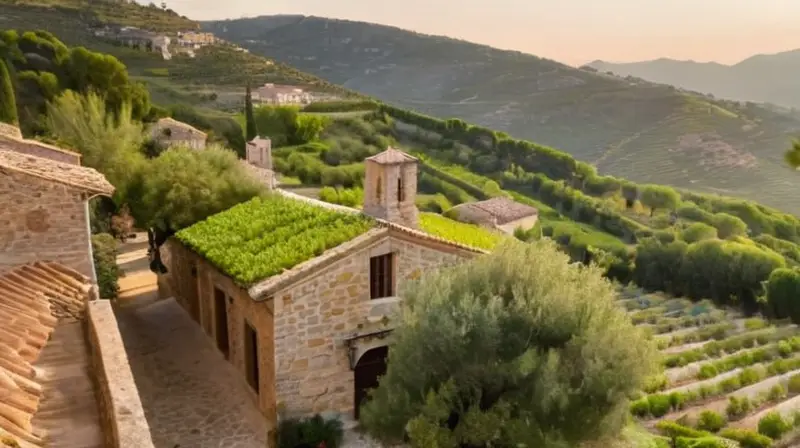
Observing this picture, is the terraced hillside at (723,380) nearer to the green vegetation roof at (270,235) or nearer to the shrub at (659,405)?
the shrub at (659,405)

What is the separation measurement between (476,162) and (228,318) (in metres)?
53.1

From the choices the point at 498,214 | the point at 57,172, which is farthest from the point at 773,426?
the point at 498,214

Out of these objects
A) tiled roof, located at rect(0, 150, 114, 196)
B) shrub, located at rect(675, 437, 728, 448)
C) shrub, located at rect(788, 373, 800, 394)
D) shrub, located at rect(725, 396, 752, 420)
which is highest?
tiled roof, located at rect(0, 150, 114, 196)

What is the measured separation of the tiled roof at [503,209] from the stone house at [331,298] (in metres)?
29.3

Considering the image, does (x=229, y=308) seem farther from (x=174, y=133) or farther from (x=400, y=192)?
(x=174, y=133)

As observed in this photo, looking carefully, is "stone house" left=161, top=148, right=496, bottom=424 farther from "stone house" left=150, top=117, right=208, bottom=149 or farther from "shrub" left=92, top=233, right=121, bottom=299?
"stone house" left=150, top=117, right=208, bottom=149

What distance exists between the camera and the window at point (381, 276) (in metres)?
13.1

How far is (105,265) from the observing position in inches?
768

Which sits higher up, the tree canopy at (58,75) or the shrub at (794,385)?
the tree canopy at (58,75)

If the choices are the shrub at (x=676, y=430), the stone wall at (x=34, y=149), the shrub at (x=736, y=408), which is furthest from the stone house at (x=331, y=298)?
the shrub at (x=736, y=408)

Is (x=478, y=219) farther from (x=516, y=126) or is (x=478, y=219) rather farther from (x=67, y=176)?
(x=516, y=126)

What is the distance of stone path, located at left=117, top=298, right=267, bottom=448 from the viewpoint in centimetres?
1305

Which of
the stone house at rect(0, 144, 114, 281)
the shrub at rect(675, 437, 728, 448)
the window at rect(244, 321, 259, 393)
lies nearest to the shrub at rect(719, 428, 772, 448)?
the shrub at rect(675, 437, 728, 448)

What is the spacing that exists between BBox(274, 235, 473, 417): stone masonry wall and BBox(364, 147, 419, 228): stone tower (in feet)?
6.39
